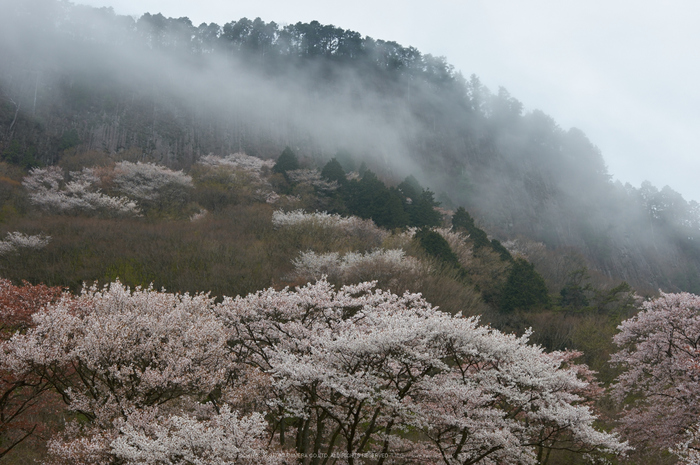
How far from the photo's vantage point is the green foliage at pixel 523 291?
2870cm

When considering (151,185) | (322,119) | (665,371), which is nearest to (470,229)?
(665,371)

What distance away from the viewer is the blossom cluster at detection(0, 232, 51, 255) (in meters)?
23.2

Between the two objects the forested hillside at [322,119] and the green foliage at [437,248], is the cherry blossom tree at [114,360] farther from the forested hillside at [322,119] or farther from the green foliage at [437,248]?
the forested hillside at [322,119]

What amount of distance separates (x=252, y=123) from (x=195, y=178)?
69.2 ft

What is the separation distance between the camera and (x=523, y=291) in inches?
1146

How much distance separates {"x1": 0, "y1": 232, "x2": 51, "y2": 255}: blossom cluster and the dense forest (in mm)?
195

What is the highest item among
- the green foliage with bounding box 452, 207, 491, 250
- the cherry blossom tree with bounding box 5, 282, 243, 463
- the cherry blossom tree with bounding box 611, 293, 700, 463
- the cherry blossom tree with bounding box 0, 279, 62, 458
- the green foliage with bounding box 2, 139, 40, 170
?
the cherry blossom tree with bounding box 611, 293, 700, 463

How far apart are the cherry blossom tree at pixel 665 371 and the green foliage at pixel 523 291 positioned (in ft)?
50.6

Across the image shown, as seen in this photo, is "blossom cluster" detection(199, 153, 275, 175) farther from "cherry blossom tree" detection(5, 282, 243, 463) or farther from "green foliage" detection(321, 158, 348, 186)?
"cherry blossom tree" detection(5, 282, 243, 463)

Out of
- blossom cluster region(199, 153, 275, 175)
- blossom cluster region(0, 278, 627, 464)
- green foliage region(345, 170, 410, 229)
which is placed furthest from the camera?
blossom cluster region(199, 153, 275, 175)

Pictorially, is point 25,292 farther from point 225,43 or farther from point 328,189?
point 225,43

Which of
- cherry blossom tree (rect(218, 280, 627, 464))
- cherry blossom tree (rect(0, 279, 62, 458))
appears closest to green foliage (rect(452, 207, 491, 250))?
cherry blossom tree (rect(218, 280, 627, 464))

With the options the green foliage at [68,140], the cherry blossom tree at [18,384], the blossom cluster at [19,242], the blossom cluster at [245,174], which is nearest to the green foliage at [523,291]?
the blossom cluster at [245,174]

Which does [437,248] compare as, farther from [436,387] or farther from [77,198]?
[77,198]
